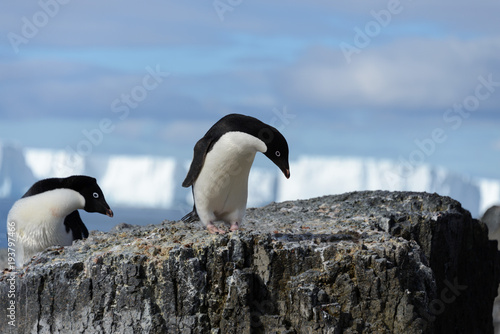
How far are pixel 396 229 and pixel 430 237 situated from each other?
0.52 meters

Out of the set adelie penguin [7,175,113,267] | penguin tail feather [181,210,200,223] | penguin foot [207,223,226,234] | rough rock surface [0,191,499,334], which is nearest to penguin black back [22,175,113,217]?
adelie penguin [7,175,113,267]

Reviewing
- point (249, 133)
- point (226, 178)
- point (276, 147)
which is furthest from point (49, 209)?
point (276, 147)

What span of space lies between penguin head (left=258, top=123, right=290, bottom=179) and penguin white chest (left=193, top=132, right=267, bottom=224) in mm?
47

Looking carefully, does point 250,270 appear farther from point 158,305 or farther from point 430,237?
point 430,237

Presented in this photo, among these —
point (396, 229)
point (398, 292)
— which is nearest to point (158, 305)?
point (398, 292)

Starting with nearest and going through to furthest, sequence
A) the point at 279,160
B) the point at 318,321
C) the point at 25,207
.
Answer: the point at 318,321 < the point at 279,160 < the point at 25,207

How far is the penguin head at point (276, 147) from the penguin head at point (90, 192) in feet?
5.63

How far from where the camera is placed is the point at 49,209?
5883mm

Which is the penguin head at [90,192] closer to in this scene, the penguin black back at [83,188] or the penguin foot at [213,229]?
the penguin black back at [83,188]

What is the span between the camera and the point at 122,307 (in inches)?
191

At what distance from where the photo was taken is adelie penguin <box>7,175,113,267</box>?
589 cm

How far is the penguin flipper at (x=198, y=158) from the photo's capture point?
543cm

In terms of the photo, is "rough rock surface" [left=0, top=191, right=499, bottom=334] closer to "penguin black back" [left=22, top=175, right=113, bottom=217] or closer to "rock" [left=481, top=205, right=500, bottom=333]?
"penguin black back" [left=22, top=175, right=113, bottom=217]

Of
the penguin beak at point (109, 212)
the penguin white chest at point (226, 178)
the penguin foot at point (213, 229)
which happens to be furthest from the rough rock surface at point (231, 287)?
the penguin beak at point (109, 212)
